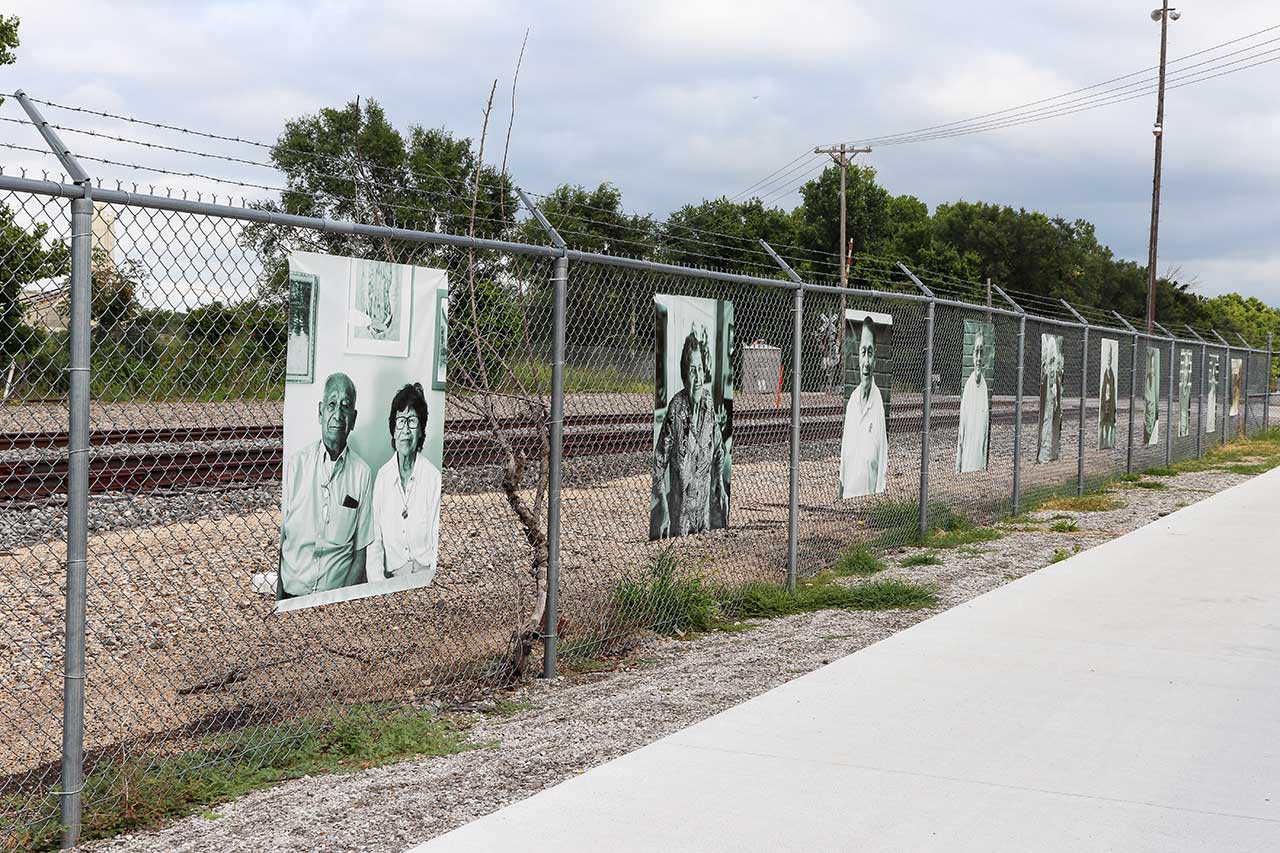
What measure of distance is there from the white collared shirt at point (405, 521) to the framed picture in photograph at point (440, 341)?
0.35 meters

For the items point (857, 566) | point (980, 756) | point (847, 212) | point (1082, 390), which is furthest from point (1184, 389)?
point (847, 212)

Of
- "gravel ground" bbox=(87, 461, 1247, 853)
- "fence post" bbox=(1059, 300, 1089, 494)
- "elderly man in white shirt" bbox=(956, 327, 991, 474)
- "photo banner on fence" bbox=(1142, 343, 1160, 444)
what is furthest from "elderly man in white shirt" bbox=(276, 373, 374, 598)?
"photo banner on fence" bbox=(1142, 343, 1160, 444)

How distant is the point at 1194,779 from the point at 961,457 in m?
7.33

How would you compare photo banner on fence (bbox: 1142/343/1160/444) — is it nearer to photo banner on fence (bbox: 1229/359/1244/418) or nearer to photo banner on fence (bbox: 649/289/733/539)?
photo banner on fence (bbox: 1229/359/1244/418)

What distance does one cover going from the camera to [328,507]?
4828 millimetres

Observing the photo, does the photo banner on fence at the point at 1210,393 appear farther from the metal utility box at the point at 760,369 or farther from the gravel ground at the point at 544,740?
the gravel ground at the point at 544,740

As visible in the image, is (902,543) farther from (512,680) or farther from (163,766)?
(163,766)

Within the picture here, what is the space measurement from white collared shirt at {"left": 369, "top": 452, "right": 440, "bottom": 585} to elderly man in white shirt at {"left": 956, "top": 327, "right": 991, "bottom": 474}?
24.2ft

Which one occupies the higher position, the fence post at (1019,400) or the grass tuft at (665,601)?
the fence post at (1019,400)

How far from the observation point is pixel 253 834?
4008 millimetres

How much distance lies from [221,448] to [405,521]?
443 cm

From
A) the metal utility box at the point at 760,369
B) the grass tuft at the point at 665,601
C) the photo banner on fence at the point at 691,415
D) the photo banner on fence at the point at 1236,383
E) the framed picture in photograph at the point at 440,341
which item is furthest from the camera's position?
the photo banner on fence at the point at 1236,383

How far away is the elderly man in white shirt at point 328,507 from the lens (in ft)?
15.4

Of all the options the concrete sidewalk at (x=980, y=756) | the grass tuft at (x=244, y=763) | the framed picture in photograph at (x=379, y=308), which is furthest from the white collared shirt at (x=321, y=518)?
the concrete sidewalk at (x=980, y=756)
